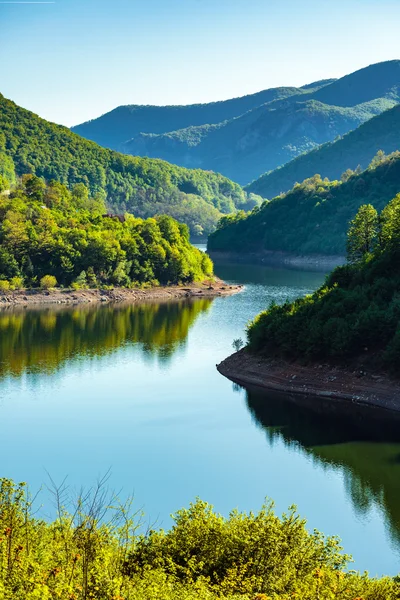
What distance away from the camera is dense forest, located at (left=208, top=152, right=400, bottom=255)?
477 ft

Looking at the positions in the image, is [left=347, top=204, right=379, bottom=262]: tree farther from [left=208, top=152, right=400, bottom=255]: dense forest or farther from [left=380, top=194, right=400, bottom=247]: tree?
[left=208, top=152, right=400, bottom=255]: dense forest

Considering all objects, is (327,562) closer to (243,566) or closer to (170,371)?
(243,566)

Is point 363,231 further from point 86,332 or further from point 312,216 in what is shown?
point 312,216

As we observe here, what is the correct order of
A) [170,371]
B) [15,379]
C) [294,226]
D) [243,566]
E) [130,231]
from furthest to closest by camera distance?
[294,226], [130,231], [170,371], [15,379], [243,566]

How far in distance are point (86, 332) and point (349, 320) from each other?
93.8 feet

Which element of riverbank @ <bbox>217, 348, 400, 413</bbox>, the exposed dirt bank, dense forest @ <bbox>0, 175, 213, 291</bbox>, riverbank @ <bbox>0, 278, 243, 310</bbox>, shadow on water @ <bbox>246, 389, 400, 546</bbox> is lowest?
shadow on water @ <bbox>246, 389, 400, 546</bbox>

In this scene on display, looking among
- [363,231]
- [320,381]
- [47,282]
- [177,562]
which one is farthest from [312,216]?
[177,562]

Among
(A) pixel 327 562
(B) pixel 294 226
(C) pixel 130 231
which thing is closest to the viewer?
(A) pixel 327 562

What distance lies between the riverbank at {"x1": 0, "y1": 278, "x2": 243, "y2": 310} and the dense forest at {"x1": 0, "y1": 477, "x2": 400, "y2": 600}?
69.6 meters

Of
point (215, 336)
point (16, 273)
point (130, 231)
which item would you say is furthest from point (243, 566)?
point (130, 231)

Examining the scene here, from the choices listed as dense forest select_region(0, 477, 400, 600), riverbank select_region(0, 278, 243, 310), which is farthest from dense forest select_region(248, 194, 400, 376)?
riverbank select_region(0, 278, 243, 310)

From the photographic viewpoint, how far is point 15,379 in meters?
49.8

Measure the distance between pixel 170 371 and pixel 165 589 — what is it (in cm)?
3955

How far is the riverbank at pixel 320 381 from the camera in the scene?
4288 centimetres
